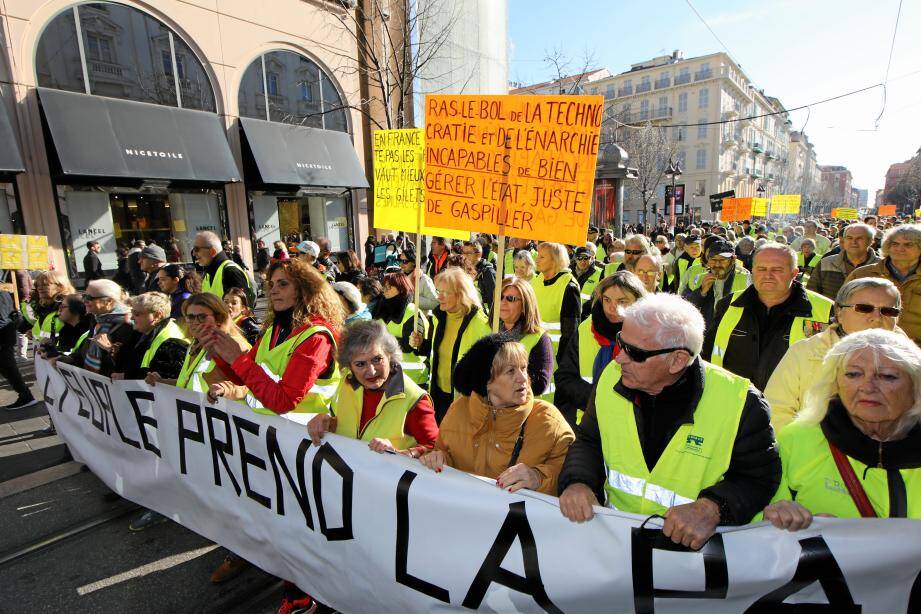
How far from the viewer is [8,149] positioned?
9.80 meters

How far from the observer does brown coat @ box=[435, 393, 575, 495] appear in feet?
7.37

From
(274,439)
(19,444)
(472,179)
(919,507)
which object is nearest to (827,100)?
(472,179)

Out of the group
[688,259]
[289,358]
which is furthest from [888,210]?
[289,358]

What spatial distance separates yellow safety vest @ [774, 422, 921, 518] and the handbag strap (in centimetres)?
1

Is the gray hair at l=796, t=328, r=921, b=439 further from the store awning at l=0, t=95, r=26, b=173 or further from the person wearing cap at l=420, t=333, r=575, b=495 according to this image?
the store awning at l=0, t=95, r=26, b=173

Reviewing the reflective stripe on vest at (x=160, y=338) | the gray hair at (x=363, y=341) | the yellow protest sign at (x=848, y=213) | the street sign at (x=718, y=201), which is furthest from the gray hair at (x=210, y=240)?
the yellow protest sign at (x=848, y=213)

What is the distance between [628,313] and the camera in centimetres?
191

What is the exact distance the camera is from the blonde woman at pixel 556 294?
461cm

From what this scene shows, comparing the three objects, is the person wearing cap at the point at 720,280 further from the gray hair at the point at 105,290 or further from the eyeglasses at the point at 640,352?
the gray hair at the point at 105,290

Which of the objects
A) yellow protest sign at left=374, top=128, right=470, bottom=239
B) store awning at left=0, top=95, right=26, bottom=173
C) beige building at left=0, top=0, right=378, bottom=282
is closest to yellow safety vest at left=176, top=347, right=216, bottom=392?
yellow protest sign at left=374, top=128, right=470, bottom=239

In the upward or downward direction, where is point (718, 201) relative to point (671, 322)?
upward

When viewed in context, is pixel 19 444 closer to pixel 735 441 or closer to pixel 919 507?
A: pixel 735 441

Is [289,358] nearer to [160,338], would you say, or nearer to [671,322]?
[160,338]

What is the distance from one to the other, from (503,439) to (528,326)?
1.35 m
